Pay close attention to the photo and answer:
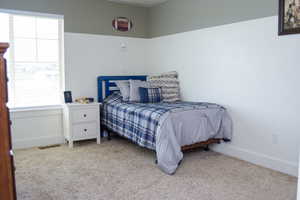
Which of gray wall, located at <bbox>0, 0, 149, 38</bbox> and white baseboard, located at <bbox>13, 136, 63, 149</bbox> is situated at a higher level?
gray wall, located at <bbox>0, 0, 149, 38</bbox>

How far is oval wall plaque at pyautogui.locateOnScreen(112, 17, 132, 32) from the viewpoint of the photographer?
484 centimetres

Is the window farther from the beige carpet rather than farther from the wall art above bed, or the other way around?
the wall art above bed

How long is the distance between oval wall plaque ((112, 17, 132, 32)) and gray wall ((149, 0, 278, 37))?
469 mm

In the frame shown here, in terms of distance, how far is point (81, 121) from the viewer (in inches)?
163

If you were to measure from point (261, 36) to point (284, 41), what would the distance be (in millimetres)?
310

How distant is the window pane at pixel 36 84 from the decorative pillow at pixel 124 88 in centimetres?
104

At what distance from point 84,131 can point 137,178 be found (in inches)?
62.7

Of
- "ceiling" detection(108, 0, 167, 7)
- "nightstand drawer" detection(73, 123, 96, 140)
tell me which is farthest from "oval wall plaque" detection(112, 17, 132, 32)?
"nightstand drawer" detection(73, 123, 96, 140)

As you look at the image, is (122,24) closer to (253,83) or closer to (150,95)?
(150,95)

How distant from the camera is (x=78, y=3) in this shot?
4410 millimetres

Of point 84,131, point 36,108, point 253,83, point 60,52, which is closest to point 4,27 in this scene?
point 60,52

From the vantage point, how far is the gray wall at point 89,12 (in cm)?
402

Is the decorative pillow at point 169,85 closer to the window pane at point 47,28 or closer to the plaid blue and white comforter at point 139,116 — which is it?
the plaid blue and white comforter at point 139,116

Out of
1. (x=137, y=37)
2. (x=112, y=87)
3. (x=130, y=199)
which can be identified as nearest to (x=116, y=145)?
(x=112, y=87)
